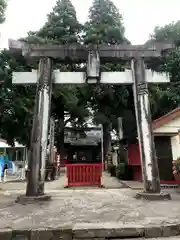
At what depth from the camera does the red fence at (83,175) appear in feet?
37.3

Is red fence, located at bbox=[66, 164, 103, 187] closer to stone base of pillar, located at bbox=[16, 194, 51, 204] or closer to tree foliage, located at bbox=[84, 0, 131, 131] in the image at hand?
stone base of pillar, located at bbox=[16, 194, 51, 204]

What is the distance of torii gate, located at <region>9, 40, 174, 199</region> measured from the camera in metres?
7.27

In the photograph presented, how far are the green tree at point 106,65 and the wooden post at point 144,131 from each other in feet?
49.5

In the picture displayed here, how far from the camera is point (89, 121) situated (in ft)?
109

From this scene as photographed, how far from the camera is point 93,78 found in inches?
316

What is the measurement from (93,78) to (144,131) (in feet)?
8.19

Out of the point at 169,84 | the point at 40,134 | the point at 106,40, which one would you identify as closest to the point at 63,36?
the point at 106,40

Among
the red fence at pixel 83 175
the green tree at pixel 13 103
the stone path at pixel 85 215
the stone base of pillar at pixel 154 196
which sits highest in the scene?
the green tree at pixel 13 103

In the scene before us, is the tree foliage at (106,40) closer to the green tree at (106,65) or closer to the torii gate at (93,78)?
the green tree at (106,65)

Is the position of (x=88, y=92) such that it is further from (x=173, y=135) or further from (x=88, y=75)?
(x=88, y=75)

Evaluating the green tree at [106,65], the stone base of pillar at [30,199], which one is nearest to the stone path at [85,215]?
the stone base of pillar at [30,199]

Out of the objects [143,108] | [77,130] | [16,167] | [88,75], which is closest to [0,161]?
[16,167]

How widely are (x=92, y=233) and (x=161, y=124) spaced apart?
836cm

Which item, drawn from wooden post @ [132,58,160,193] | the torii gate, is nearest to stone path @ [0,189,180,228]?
wooden post @ [132,58,160,193]
